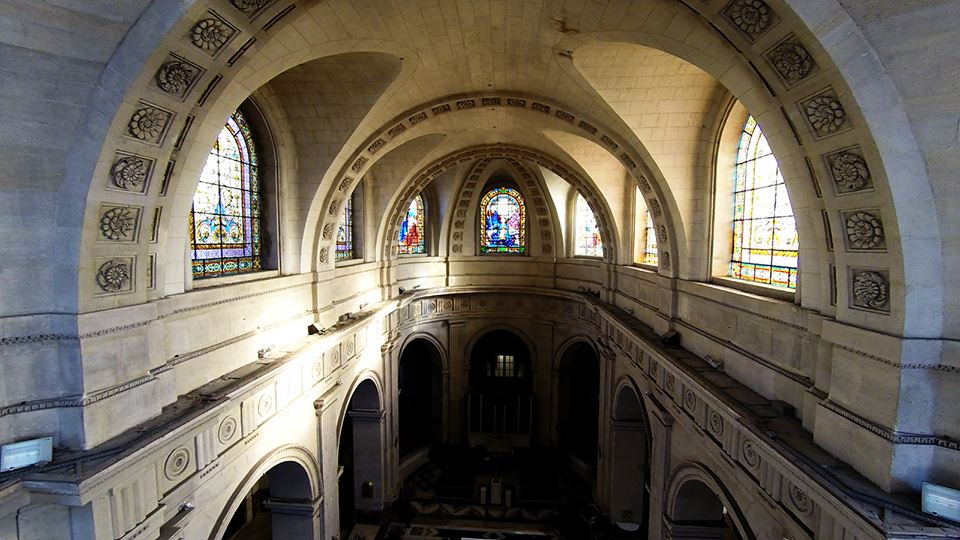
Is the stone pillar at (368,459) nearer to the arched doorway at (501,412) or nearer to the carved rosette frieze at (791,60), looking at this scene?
the arched doorway at (501,412)

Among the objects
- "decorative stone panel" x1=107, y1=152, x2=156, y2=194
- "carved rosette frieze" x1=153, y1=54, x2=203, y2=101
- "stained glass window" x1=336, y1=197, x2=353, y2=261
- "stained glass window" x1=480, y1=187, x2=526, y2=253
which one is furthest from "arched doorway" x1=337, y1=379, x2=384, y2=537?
"carved rosette frieze" x1=153, y1=54, x2=203, y2=101

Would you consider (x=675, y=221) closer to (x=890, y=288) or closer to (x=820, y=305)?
(x=820, y=305)

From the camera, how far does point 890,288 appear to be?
386cm

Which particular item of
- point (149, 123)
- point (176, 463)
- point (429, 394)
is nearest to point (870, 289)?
point (149, 123)

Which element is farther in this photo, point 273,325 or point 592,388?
Answer: point 592,388

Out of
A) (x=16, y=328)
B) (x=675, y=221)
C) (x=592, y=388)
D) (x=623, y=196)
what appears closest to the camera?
(x=16, y=328)

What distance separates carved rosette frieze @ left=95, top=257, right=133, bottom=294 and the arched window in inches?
407

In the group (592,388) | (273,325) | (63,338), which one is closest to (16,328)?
(63,338)

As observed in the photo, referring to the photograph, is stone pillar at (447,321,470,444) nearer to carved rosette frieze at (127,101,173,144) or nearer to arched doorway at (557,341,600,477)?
arched doorway at (557,341,600,477)

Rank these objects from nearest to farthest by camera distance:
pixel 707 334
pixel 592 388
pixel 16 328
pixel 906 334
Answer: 1. pixel 906 334
2. pixel 16 328
3. pixel 707 334
4. pixel 592 388

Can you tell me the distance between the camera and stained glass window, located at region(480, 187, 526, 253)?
59.5 feet

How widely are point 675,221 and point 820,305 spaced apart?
3819 mm

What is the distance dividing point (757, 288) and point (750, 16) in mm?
3728

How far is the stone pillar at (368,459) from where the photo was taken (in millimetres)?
13219
